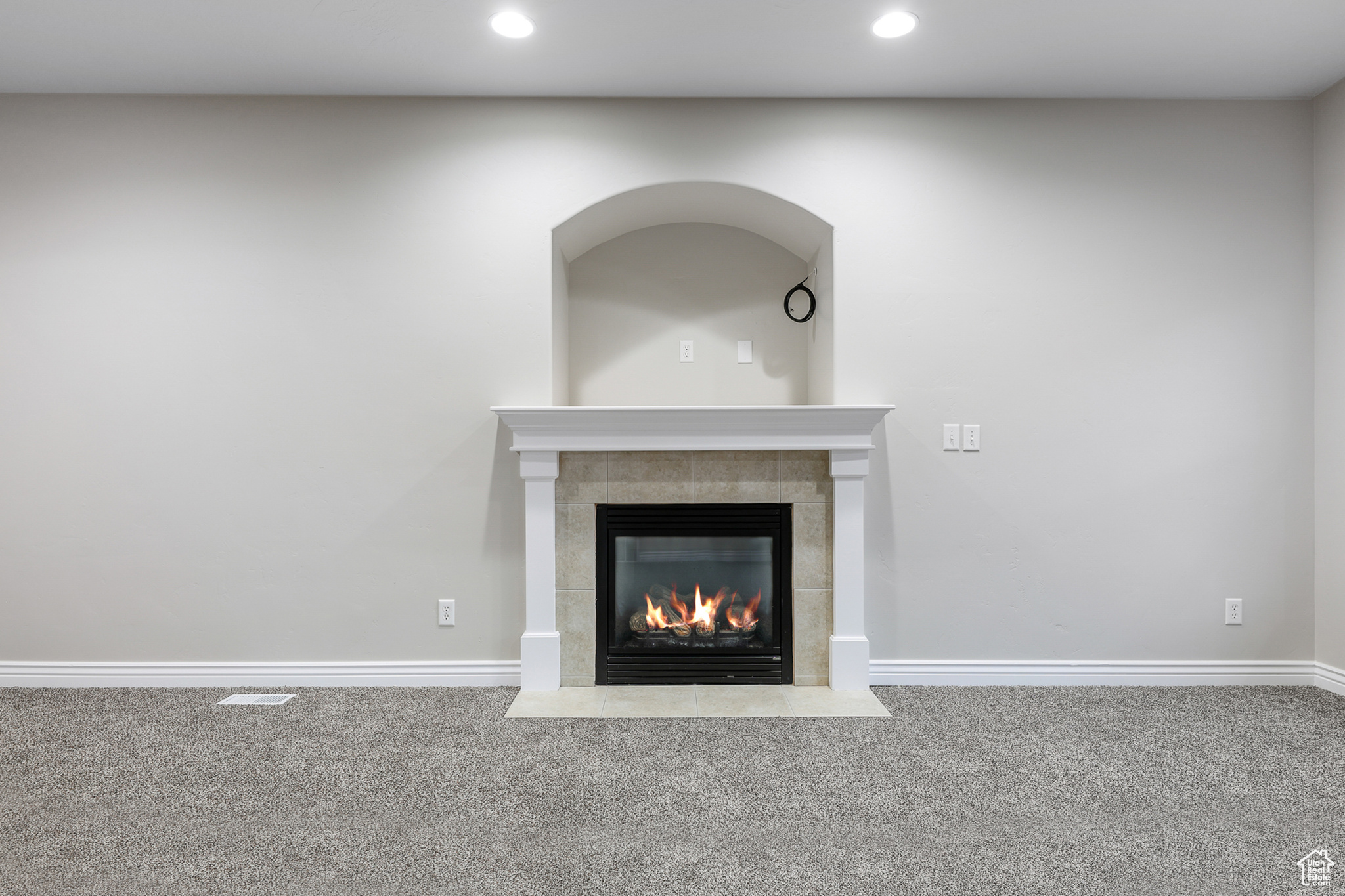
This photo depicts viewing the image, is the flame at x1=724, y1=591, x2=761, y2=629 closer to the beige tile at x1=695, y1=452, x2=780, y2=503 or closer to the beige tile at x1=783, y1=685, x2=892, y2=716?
the beige tile at x1=783, y1=685, x2=892, y2=716

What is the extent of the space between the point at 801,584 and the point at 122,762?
2361 millimetres

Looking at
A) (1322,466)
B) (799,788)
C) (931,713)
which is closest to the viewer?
(799,788)

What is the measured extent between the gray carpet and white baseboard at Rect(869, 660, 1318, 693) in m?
0.17

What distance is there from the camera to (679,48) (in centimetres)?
246

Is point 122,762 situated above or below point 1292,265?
below

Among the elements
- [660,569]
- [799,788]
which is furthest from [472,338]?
[799,788]

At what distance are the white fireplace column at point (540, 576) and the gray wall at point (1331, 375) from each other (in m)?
3.11

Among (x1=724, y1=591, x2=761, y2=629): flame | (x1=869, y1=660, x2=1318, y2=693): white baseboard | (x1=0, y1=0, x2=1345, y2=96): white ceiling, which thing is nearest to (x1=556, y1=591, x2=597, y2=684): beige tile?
(x1=724, y1=591, x2=761, y2=629): flame

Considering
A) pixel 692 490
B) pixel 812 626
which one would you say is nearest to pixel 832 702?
pixel 812 626

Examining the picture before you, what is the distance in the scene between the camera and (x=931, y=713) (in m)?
2.48

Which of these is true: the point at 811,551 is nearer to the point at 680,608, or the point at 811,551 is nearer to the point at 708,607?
the point at 708,607

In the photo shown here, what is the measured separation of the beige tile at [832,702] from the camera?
2484 millimetres

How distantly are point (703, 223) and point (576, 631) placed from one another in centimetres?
194

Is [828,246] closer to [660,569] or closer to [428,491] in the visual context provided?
[660,569]
